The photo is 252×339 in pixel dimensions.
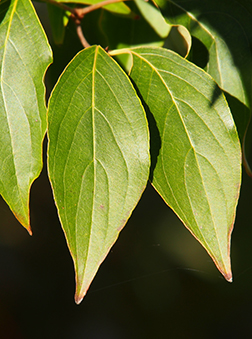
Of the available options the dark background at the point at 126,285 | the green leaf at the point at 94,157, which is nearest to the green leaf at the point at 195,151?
the green leaf at the point at 94,157

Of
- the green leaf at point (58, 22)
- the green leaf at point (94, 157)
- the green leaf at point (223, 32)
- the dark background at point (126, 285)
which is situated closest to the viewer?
the green leaf at point (94, 157)

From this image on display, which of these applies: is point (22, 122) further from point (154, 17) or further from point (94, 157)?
point (154, 17)

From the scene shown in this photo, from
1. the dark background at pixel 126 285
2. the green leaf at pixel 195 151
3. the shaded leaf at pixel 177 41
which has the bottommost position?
the dark background at pixel 126 285

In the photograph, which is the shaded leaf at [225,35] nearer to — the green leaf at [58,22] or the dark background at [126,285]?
the green leaf at [58,22]

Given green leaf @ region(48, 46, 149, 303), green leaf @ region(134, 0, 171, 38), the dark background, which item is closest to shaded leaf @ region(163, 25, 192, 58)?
green leaf @ region(134, 0, 171, 38)

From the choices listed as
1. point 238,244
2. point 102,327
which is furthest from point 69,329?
point 238,244

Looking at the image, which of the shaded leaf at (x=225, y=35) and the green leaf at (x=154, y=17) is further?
the green leaf at (x=154, y=17)
